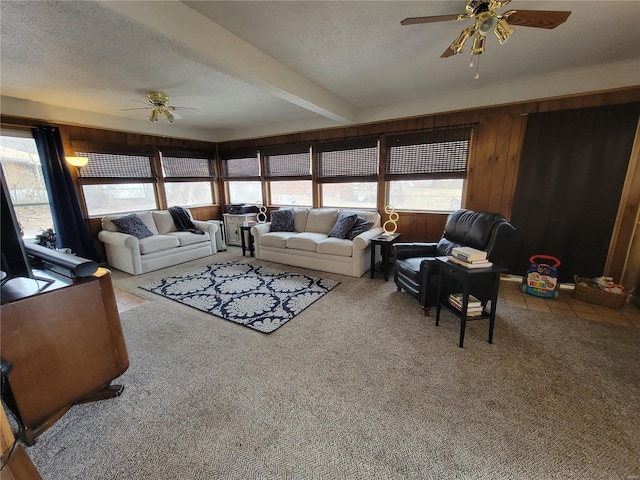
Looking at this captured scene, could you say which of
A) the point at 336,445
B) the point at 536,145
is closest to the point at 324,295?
the point at 336,445

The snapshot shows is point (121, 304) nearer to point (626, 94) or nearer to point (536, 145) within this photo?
point (536, 145)

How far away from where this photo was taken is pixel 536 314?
2.62 m

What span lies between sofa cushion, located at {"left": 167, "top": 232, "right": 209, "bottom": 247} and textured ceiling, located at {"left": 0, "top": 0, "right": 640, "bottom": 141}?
Answer: 1994 millimetres

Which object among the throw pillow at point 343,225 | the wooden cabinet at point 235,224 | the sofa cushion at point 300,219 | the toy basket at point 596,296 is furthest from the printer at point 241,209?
the toy basket at point 596,296

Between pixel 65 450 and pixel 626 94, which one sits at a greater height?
pixel 626 94

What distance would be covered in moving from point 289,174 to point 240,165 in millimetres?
1375

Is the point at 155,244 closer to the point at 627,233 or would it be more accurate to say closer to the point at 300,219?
the point at 300,219

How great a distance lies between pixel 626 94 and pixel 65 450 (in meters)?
5.35

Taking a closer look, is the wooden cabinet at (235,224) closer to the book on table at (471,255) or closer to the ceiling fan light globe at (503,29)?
the book on table at (471,255)

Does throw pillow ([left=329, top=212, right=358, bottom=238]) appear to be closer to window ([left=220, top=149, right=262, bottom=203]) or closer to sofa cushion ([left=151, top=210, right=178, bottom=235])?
window ([left=220, top=149, right=262, bottom=203])

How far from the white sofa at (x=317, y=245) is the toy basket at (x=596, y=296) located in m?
2.32

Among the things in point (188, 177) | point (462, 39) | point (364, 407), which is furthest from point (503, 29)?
point (188, 177)

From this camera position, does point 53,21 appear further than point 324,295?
No

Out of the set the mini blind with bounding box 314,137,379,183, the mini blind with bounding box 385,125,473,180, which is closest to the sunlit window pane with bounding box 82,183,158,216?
the mini blind with bounding box 314,137,379,183
